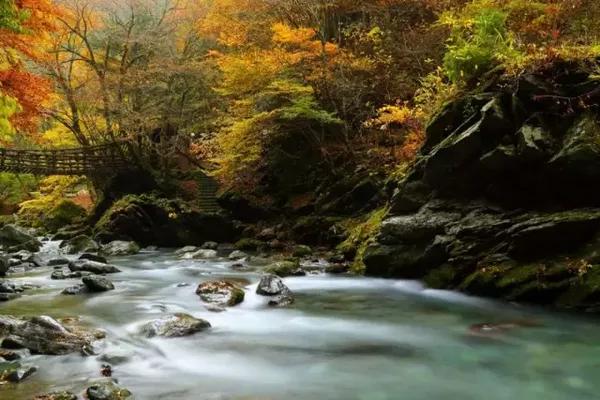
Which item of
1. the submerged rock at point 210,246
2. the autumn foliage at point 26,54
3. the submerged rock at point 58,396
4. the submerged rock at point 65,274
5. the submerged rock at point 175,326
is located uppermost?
the autumn foliage at point 26,54

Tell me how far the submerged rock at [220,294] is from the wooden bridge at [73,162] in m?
12.6

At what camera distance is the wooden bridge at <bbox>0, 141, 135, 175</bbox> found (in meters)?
19.4

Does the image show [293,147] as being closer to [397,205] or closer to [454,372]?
[397,205]

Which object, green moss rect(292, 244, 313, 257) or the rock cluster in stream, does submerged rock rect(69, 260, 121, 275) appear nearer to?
the rock cluster in stream

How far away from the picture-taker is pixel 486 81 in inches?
378

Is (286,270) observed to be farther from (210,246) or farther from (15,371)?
(15,371)

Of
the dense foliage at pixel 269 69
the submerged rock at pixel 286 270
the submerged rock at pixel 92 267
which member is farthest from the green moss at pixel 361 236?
the submerged rock at pixel 92 267

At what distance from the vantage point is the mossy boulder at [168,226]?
18125 mm

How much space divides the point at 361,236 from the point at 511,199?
402 centimetres

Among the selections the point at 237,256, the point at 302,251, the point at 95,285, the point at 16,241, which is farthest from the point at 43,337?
the point at 16,241

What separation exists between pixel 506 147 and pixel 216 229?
1152cm

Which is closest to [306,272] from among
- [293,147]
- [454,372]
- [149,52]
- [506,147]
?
[506,147]

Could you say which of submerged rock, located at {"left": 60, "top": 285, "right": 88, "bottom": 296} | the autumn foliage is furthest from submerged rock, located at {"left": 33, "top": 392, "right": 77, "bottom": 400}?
the autumn foliage

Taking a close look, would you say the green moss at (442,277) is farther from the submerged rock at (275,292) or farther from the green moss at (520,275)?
the submerged rock at (275,292)
